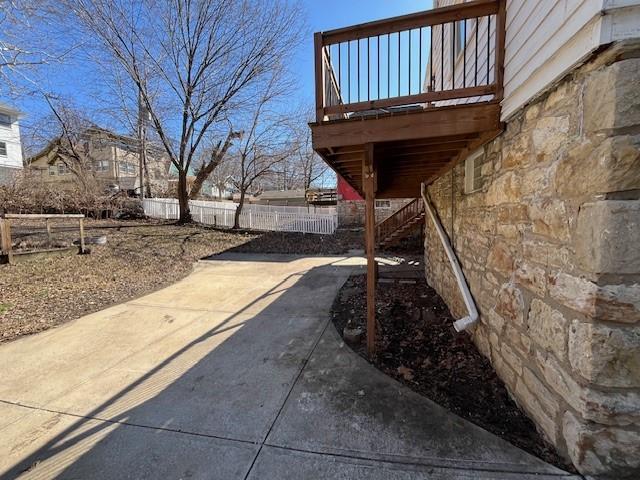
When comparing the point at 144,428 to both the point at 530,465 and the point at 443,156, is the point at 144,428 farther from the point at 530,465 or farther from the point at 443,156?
the point at 443,156

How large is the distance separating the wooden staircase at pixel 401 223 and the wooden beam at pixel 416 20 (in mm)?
6462

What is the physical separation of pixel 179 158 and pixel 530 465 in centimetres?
1460

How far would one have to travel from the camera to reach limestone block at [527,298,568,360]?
165cm

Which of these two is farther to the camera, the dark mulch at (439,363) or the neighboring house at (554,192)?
the dark mulch at (439,363)

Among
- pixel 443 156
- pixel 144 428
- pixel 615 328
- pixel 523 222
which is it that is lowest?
pixel 144 428

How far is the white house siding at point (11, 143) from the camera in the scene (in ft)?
64.6

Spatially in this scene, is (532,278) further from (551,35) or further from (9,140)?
(9,140)

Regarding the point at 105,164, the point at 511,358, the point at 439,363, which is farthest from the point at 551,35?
the point at 105,164

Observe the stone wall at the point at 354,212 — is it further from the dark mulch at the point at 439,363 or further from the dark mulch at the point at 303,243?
the dark mulch at the point at 439,363

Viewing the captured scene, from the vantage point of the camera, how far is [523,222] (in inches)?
82.2

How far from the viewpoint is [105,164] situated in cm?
2494

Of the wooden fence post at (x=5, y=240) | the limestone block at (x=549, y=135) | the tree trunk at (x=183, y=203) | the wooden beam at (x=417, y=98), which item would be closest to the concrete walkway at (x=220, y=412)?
the limestone block at (x=549, y=135)

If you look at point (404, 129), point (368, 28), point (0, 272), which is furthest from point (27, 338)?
point (368, 28)

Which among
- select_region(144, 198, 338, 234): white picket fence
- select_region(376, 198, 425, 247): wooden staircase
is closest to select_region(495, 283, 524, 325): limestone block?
select_region(376, 198, 425, 247): wooden staircase
